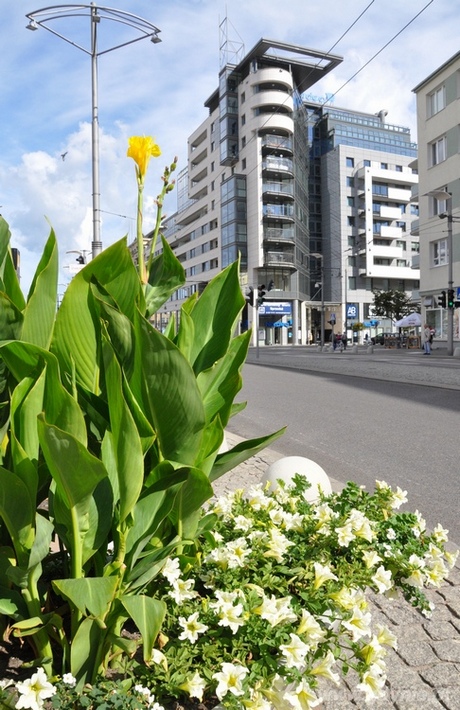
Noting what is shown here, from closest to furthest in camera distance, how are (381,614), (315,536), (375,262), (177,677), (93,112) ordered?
(177,677) < (315,536) < (381,614) < (93,112) < (375,262)

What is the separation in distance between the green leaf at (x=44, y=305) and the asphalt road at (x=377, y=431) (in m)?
3.33

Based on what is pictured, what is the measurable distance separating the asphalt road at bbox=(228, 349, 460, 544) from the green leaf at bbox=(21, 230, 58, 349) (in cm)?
333

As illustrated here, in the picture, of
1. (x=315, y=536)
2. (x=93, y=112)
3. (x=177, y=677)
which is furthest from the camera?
(x=93, y=112)

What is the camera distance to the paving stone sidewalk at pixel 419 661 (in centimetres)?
206

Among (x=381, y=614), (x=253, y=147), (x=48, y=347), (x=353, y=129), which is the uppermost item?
(x=353, y=129)

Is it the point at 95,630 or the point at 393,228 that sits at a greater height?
the point at 393,228

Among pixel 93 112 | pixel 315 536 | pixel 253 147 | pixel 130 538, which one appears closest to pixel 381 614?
pixel 315 536

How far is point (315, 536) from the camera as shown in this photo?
2.19m

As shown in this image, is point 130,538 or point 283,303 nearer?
point 130,538

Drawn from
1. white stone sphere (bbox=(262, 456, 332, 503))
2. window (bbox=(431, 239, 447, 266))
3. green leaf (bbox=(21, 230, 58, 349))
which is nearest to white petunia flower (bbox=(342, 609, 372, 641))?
green leaf (bbox=(21, 230, 58, 349))

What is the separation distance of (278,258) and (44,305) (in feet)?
215

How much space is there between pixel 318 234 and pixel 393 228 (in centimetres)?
974

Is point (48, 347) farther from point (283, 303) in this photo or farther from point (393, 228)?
point (393, 228)

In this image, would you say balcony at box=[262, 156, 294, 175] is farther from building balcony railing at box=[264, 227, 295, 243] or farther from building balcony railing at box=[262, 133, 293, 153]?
building balcony railing at box=[264, 227, 295, 243]
